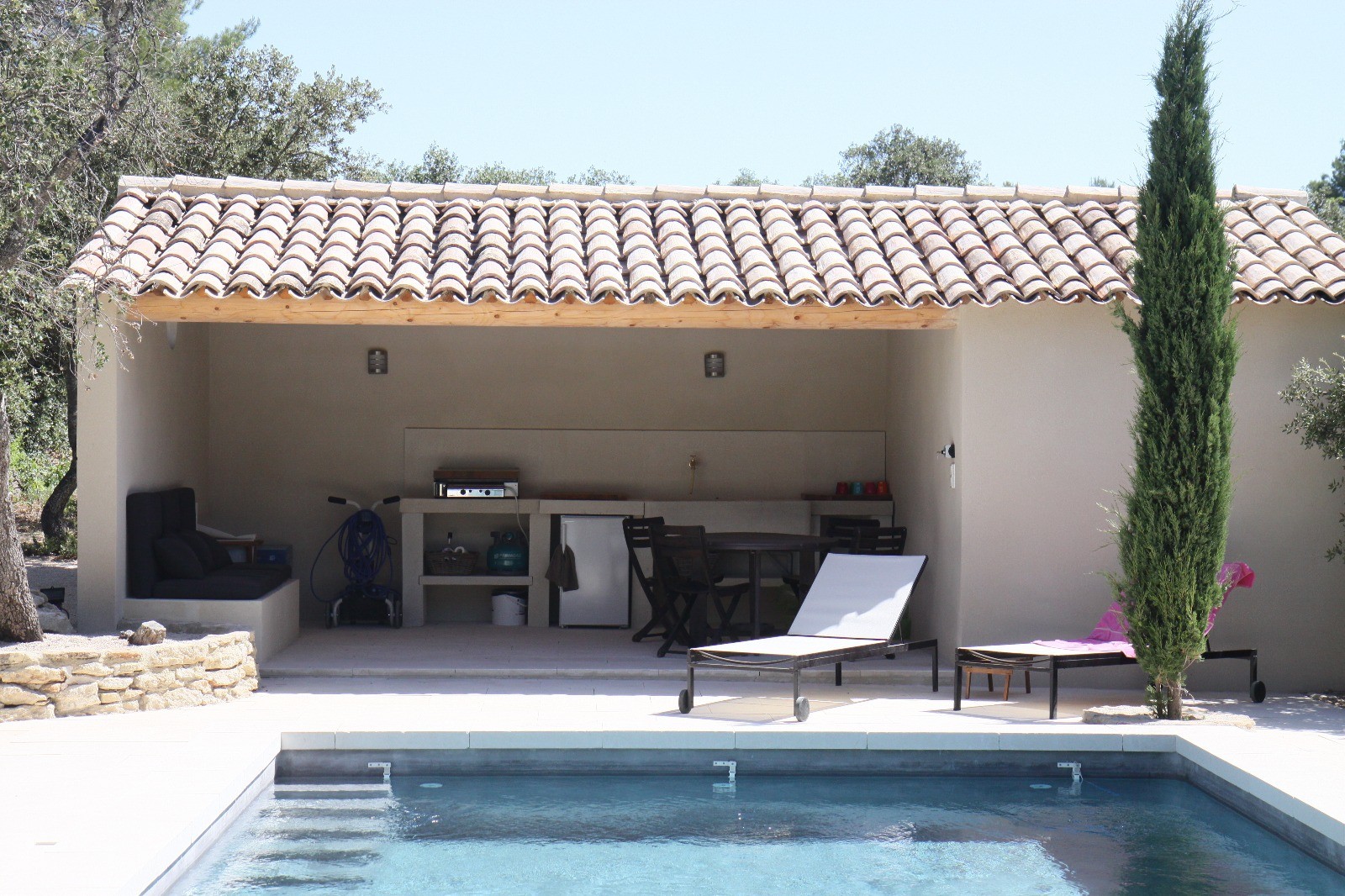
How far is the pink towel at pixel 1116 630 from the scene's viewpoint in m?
7.69

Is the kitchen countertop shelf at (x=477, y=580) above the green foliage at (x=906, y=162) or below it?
below

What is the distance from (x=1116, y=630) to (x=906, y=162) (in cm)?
2558

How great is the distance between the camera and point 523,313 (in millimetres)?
8430

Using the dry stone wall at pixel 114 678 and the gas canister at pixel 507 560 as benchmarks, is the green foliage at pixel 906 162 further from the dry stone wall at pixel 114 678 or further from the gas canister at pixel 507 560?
the dry stone wall at pixel 114 678

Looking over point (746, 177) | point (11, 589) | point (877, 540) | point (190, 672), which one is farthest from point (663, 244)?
point (746, 177)

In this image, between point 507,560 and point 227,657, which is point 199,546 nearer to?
point 227,657

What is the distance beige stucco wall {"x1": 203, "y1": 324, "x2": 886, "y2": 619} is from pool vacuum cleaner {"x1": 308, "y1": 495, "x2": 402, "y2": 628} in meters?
0.53

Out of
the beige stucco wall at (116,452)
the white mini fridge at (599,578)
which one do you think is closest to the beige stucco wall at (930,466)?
the white mini fridge at (599,578)

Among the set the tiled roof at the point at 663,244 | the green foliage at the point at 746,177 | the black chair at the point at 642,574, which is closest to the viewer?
the tiled roof at the point at 663,244

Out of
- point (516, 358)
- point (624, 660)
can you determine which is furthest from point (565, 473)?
point (624, 660)

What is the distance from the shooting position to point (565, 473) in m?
11.9

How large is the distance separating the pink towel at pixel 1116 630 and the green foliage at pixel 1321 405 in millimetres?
800

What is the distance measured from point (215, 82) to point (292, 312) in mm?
10597

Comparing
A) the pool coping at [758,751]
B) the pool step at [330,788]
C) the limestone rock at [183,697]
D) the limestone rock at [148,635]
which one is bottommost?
the pool step at [330,788]
